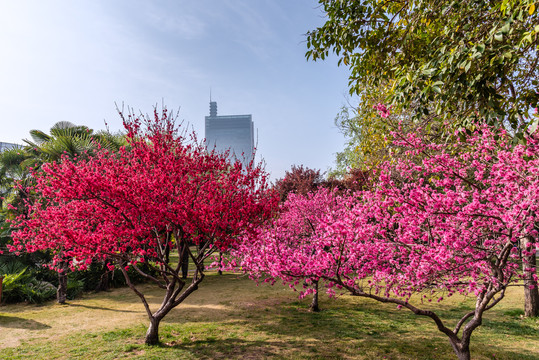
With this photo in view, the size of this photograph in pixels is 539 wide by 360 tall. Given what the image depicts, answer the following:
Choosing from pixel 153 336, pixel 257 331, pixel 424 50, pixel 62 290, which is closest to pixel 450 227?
pixel 424 50

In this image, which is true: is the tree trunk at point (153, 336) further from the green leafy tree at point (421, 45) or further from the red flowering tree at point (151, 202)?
the green leafy tree at point (421, 45)

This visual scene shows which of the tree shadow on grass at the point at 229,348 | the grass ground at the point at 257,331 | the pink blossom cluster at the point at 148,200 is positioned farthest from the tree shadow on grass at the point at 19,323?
the tree shadow on grass at the point at 229,348

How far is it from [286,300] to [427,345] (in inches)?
236

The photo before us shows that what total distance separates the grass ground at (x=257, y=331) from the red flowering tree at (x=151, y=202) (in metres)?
1.32

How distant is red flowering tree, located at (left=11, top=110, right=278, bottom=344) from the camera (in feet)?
21.9

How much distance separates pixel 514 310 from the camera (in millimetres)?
10008

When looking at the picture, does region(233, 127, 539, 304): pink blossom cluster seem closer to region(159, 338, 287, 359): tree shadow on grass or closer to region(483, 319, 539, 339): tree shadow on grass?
region(159, 338, 287, 359): tree shadow on grass

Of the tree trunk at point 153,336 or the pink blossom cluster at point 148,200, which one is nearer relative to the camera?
the pink blossom cluster at point 148,200

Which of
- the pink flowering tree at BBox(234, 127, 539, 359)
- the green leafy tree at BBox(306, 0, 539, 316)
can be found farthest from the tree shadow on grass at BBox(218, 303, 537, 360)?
the green leafy tree at BBox(306, 0, 539, 316)

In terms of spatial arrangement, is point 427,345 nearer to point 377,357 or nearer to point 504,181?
point 377,357

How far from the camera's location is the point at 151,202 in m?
6.78

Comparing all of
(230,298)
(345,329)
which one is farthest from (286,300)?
(345,329)

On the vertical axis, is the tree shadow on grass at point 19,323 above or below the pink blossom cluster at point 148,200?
below

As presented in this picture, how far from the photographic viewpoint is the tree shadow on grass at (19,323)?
357 inches
